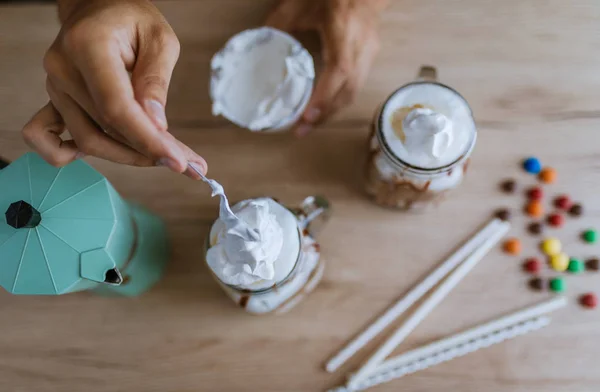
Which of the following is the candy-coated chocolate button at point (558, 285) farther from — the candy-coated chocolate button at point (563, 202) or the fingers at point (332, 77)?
the fingers at point (332, 77)

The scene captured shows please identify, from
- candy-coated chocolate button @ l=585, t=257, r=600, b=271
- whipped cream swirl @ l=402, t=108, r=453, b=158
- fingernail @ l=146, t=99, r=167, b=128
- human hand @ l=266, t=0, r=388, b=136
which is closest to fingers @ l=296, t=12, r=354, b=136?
human hand @ l=266, t=0, r=388, b=136

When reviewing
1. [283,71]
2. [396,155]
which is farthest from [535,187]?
[283,71]

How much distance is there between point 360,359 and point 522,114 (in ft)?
1.09

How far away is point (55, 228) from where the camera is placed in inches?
16.7

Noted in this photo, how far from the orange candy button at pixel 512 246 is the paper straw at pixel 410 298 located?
0.07ft

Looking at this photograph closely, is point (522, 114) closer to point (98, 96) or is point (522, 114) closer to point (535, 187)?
point (535, 187)

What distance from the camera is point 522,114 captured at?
0.59 meters

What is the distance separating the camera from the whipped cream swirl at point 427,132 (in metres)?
0.46

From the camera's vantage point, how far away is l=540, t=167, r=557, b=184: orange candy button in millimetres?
574

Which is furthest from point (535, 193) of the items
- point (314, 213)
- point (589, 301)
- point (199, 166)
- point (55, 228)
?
point (55, 228)

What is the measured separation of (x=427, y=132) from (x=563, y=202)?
0.71 feet

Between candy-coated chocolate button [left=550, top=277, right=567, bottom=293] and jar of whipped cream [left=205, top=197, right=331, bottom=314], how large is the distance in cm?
26

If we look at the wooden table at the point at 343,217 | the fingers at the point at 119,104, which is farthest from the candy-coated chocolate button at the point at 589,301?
the fingers at the point at 119,104

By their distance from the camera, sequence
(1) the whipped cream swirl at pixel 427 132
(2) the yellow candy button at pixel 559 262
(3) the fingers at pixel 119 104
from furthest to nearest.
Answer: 1. (2) the yellow candy button at pixel 559 262
2. (1) the whipped cream swirl at pixel 427 132
3. (3) the fingers at pixel 119 104
